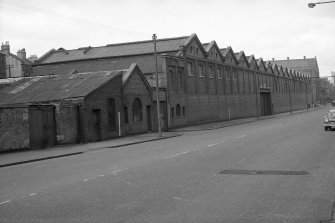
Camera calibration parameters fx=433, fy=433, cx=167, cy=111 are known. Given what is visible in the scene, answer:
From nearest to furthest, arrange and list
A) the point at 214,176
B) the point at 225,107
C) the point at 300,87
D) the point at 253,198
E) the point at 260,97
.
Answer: the point at 253,198, the point at 214,176, the point at 225,107, the point at 260,97, the point at 300,87

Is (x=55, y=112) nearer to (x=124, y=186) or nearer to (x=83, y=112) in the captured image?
(x=83, y=112)

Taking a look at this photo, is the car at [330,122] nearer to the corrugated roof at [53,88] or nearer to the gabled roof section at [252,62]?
the corrugated roof at [53,88]

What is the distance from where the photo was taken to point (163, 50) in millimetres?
48969

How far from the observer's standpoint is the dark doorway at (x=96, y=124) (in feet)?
97.2

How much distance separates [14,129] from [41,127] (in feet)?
5.72

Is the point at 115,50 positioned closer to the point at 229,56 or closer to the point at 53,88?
the point at 229,56

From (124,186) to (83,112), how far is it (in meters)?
18.7

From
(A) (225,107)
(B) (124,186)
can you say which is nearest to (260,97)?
(A) (225,107)

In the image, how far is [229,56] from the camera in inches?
2458

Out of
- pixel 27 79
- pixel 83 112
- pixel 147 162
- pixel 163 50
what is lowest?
pixel 147 162

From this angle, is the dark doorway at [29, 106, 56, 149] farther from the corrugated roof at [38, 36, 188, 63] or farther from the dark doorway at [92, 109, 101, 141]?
the corrugated roof at [38, 36, 188, 63]

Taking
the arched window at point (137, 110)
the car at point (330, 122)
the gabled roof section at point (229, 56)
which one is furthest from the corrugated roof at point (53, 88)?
the gabled roof section at point (229, 56)

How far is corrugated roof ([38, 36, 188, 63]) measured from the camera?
49.8 metres

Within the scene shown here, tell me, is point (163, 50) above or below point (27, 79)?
above
